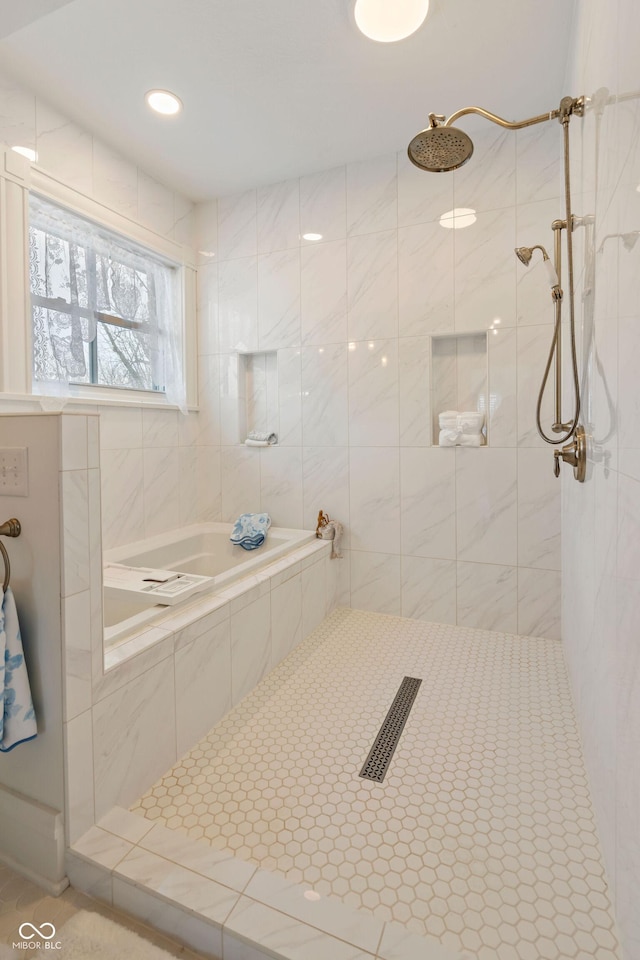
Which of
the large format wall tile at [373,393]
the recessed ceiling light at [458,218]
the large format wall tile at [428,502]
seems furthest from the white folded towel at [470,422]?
the recessed ceiling light at [458,218]

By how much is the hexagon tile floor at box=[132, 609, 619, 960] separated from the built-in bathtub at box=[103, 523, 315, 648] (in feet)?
1.70

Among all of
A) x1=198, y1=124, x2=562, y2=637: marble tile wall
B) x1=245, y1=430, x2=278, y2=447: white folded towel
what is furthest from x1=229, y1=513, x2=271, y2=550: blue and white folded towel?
x1=245, y1=430, x2=278, y2=447: white folded towel

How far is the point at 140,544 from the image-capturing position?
2725 mm

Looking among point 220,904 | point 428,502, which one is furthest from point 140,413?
point 220,904

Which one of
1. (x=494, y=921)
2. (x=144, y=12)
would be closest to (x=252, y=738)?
(x=494, y=921)

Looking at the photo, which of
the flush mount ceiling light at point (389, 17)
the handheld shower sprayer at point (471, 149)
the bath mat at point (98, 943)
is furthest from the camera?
the flush mount ceiling light at point (389, 17)

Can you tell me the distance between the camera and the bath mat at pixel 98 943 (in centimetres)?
99

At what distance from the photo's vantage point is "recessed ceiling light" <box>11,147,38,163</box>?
6.88 ft

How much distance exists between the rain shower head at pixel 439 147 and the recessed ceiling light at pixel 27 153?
5.84 feet

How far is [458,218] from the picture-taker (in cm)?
252

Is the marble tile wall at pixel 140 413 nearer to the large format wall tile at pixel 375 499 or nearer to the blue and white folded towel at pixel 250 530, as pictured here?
the blue and white folded towel at pixel 250 530

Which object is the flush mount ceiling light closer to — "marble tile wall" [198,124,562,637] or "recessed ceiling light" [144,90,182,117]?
"marble tile wall" [198,124,562,637]

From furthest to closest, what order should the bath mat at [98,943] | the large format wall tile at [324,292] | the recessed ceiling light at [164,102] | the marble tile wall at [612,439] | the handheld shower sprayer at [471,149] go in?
the large format wall tile at [324,292], the recessed ceiling light at [164,102], the handheld shower sprayer at [471,149], the bath mat at [98,943], the marble tile wall at [612,439]

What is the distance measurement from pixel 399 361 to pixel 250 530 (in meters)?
1.35
